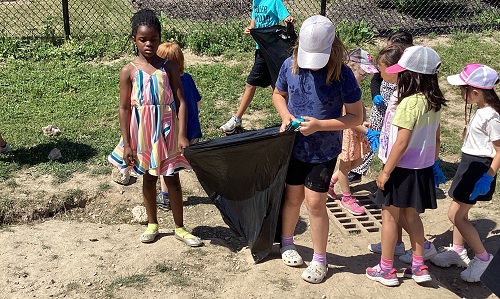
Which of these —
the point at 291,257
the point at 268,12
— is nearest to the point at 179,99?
the point at 291,257

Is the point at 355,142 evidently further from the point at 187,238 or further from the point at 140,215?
the point at 140,215

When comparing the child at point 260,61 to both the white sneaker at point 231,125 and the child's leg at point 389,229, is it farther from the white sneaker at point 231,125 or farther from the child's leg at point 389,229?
the child's leg at point 389,229

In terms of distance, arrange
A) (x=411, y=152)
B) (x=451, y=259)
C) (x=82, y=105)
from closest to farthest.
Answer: (x=411, y=152) < (x=451, y=259) < (x=82, y=105)

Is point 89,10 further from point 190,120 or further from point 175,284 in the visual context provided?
point 175,284

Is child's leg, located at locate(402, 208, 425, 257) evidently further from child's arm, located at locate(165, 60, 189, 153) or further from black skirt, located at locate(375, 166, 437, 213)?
child's arm, located at locate(165, 60, 189, 153)

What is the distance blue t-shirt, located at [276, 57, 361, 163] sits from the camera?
4.15 metres

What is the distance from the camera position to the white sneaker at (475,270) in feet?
16.1

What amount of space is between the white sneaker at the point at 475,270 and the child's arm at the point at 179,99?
2286mm

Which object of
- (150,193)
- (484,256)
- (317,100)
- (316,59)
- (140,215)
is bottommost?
(484,256)

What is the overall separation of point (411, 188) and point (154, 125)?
1806 mm

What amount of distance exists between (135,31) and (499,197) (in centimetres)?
367

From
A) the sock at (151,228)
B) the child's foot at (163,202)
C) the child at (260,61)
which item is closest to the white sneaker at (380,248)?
the sock at (151,228)

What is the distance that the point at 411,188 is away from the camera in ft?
14.2

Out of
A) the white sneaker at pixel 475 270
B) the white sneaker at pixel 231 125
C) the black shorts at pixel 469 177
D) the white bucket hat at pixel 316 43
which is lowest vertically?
the white sneaker at pixel 475 270
